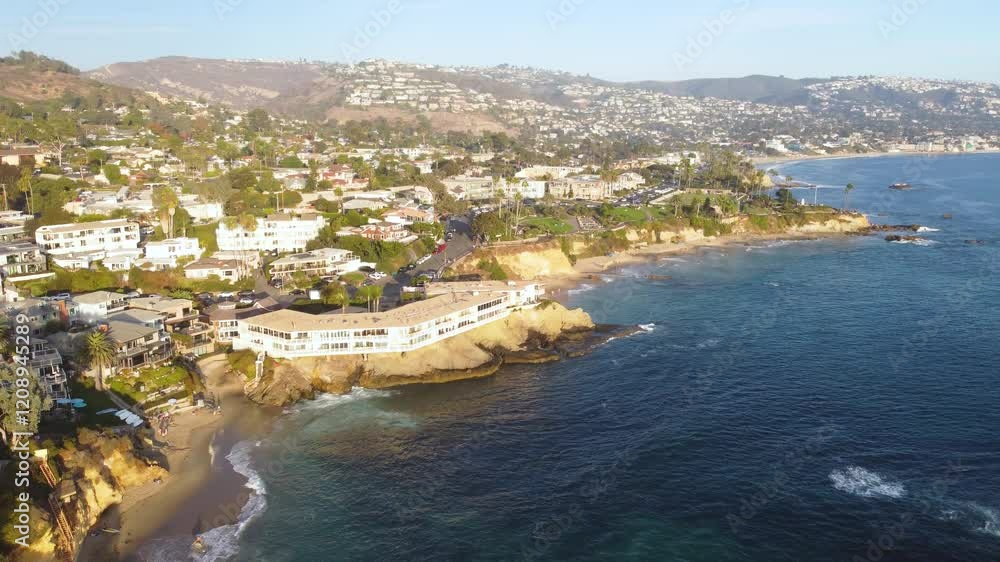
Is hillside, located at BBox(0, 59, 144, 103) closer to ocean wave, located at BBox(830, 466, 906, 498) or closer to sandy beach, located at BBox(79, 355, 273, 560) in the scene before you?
sandy beach, located at BBox(79, 355, 273, 560)

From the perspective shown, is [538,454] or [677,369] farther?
[677,369]

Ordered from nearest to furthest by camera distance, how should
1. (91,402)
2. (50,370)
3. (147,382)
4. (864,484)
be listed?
(864,484) → (50,370) → (91,402) → (147,382)

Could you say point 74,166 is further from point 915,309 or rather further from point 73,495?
point 915,309

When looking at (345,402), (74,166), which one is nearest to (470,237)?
(345,402)

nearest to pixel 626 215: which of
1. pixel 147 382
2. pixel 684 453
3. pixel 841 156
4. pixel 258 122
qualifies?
pixel 684 453

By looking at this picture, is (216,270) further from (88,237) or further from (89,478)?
(89,478)

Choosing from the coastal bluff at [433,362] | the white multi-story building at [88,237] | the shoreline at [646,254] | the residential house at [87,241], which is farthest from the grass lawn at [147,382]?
the shoreline at [646,254]

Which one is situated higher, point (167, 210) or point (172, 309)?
point (167, 210)

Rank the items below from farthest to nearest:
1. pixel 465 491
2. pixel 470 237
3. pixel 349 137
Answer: pixel 349 137 < pixel 470 237 < pixel 465 491
